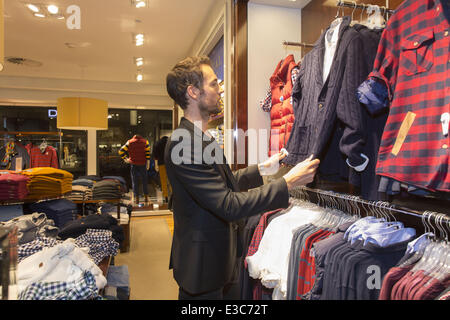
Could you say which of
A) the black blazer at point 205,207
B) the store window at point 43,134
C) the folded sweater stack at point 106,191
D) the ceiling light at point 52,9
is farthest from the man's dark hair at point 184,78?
the store window at point 43,134

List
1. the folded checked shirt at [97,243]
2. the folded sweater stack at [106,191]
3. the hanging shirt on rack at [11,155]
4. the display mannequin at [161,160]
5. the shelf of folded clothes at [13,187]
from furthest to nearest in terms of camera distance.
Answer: the display mannequin at [161,160]
the hanging shirt on rack at [11,155]
the folded sweater stack at [106,191]
the shelf of folded clothes at [13,187]
the folded checked shirt at [97,243]

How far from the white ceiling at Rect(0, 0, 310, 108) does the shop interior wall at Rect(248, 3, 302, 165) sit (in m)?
0.10

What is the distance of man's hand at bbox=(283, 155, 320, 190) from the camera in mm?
1344

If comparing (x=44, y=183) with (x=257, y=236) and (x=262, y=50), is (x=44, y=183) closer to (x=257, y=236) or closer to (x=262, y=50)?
(x=257, y=236)

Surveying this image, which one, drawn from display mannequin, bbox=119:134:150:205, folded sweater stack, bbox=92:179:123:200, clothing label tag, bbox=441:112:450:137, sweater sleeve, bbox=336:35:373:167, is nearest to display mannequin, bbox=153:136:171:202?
display mannequin, bbox=119:134:150:205

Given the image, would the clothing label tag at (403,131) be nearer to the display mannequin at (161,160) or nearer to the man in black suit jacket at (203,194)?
the man in black suit jacket at (203,194)

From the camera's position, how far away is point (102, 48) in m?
4.60

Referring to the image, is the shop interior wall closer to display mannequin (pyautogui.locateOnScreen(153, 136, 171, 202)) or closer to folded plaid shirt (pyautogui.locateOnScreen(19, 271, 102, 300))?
folded plaid shirt (pyautogui.locateOnScreen(19, 271, 102, 300))

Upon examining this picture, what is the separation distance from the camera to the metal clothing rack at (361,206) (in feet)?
3.52

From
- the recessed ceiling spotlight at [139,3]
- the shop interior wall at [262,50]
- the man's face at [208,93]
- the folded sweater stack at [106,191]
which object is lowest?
the folded sweater stack at [106,191]

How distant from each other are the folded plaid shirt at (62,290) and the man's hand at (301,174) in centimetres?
99

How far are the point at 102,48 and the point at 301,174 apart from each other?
4317 mm

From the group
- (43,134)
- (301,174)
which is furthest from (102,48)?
(301,174)
